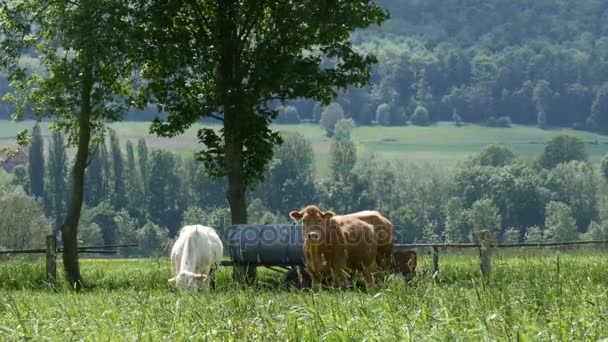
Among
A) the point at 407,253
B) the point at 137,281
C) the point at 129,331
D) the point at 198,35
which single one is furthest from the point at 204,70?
the point at 129,331

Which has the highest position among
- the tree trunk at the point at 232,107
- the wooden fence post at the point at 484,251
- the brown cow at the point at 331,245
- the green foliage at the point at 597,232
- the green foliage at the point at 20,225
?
the tree trunk at the point at 232,107

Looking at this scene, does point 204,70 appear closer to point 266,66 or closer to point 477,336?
point 266,66

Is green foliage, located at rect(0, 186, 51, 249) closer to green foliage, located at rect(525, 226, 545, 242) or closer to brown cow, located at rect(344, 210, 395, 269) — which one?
green foliage, located at rect(525, 226, 545, 242)

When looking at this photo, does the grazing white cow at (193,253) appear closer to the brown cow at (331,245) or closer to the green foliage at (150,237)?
the brown cow at (331,245)

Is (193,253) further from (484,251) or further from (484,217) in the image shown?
(484,217)

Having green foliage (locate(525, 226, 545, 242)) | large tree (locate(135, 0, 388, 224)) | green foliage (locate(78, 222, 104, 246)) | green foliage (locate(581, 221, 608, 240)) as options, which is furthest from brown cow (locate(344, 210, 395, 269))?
green foliage (locate(78, 222, 104, 246))

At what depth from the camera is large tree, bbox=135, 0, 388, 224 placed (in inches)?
1427

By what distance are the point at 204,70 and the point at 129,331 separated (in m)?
26.0

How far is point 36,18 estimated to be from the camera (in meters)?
35.8

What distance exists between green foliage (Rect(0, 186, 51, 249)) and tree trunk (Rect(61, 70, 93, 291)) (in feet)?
255

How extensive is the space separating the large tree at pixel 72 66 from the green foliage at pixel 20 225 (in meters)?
77.8

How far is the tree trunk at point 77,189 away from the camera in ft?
113

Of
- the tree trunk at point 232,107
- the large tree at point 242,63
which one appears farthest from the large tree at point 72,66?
the tree trunk at point 232,107

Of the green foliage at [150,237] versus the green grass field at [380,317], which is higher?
the green grass field at [380,317]
